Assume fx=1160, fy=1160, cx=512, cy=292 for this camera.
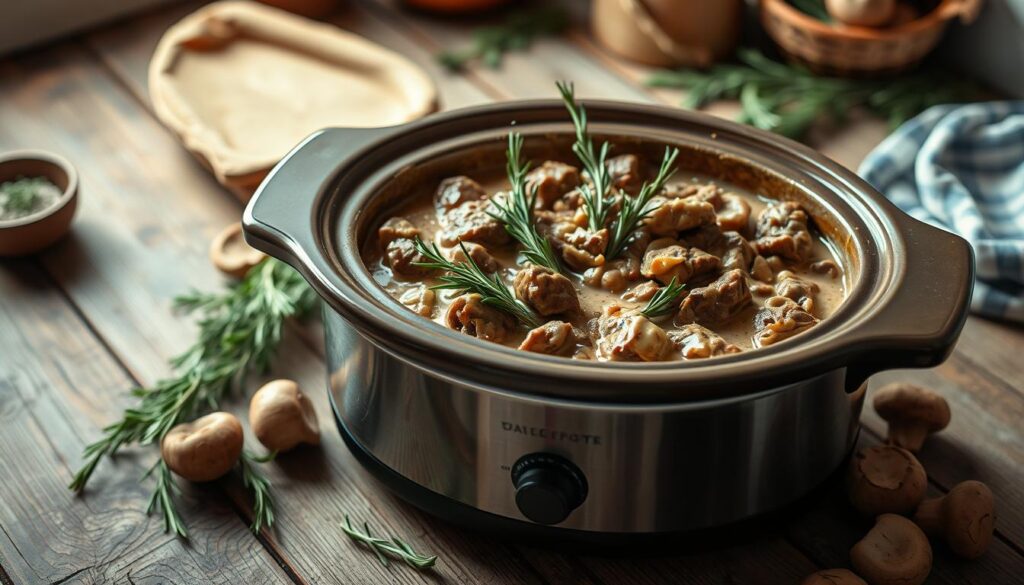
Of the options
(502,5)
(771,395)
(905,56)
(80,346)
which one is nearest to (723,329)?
(771,395)

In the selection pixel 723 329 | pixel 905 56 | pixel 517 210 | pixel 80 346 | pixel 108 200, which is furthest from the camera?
pixel 905 56

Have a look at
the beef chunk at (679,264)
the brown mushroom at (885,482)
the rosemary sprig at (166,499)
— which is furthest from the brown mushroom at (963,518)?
the rosemary sprig at (166,499)

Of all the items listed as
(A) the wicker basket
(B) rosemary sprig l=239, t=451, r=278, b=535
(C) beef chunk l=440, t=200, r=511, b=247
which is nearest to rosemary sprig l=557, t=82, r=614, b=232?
(C) beef chunk l=440, t=200, r=511, b=247

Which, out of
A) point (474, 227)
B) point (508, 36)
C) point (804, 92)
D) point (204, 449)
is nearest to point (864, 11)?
point (804, 92)

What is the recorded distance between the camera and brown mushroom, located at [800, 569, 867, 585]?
1.39 meters

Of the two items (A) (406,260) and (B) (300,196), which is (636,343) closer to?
(A) (406,260)

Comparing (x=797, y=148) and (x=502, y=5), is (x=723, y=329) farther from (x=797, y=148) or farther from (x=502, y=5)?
(x=502, y=5)

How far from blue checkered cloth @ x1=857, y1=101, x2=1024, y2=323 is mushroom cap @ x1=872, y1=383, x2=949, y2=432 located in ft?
1.41

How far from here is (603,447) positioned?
1.33m

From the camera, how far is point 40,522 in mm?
1563

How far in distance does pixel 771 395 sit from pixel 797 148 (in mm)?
435

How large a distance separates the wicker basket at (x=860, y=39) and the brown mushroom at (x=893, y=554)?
1.20 meters

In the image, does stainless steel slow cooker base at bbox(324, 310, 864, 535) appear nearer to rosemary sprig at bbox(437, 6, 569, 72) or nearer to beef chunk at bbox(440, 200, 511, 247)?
beef chunk at bbox(440, 200, 511, 247)

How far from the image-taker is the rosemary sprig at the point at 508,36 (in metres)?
2.58
